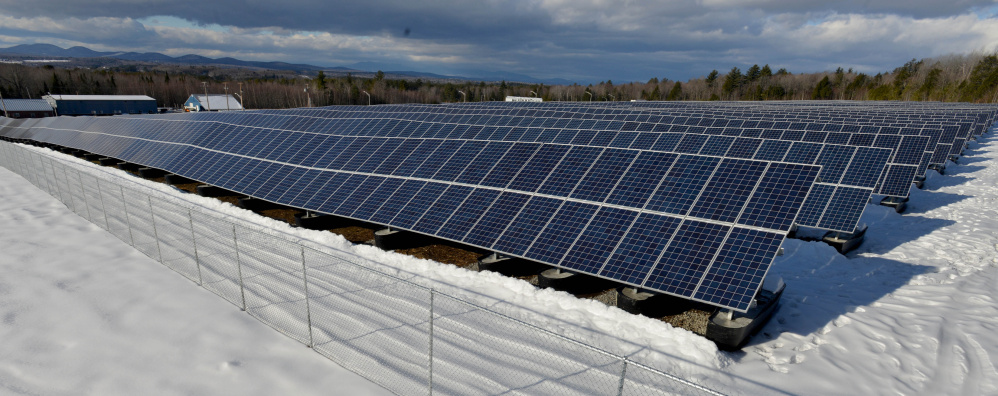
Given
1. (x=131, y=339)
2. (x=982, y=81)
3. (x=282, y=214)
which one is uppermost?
(x=982, y=81)

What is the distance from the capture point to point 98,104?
94375 millimetres

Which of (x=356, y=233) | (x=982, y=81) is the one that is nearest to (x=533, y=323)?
(x=356, y=233)

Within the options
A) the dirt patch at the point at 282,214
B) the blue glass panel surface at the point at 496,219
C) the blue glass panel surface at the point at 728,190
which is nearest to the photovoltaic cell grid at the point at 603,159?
the blue glass panel surface at the point at 496,219

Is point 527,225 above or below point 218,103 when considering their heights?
above

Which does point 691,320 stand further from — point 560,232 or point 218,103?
point 218,103

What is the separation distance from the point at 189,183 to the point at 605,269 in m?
22.3

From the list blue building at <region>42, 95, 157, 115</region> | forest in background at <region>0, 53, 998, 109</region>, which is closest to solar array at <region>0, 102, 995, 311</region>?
forest in background at <region>0, 53, 998, 109</region>

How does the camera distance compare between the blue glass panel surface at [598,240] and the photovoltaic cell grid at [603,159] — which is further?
the photovoltaic cell grid at [603,159]

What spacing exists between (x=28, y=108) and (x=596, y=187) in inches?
4494

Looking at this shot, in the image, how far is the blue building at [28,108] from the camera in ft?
261

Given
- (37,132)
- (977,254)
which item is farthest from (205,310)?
(37,132)

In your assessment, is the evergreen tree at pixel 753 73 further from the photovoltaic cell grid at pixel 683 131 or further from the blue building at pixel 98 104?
the blue building at pixel 98 104

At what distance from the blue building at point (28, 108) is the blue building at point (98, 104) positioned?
1295 millimetres

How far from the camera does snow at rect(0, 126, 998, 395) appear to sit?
24.7ft
